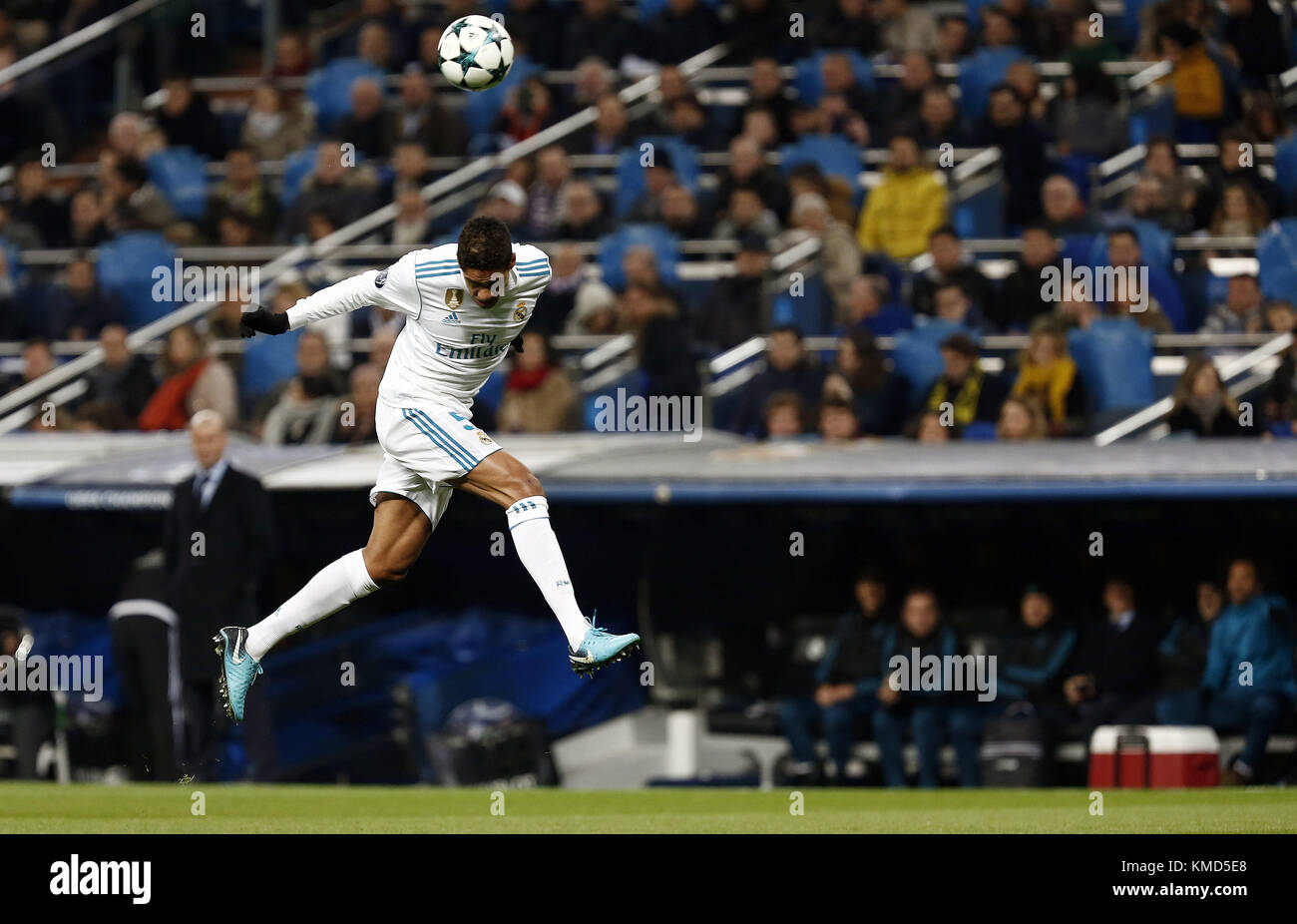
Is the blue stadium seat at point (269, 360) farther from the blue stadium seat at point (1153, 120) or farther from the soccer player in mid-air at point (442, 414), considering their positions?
the blue stadium seat at point (1153, 120)

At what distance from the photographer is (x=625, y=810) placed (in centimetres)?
1053

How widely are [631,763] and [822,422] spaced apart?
7.71 feet

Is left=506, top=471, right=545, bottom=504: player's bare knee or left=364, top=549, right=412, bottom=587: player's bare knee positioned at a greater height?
left=506, top=471, right=545, bottom=504: player's bare knee

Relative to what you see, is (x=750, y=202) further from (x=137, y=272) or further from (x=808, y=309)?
(x=137, y=272)

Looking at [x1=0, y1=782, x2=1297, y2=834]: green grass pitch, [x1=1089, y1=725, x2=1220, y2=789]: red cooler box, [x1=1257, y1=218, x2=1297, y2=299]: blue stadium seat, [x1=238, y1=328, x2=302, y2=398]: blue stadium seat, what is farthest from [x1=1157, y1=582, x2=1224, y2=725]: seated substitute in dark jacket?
[x1=238, y1=328, x2=302, y2=398]: blue stadium seat

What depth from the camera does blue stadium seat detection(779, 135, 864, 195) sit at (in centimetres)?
1519

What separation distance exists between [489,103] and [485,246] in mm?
8770

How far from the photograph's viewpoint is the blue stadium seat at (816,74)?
52.1 feet

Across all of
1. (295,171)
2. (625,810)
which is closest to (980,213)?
(295,171)

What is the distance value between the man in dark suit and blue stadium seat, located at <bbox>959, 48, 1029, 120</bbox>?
6.54m

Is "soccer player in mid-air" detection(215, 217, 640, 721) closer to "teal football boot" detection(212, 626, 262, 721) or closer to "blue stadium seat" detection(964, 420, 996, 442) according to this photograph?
"teal football boot" detection(212, 626, 262, 721)
